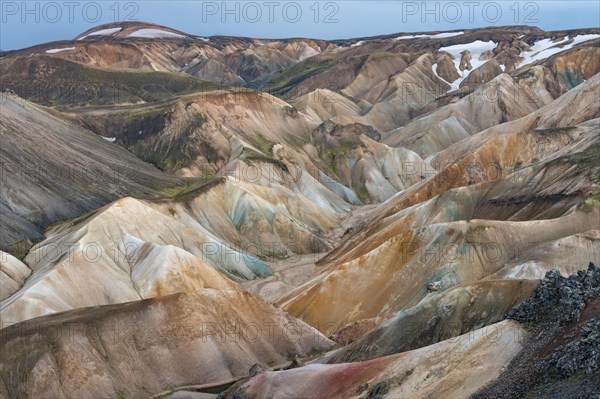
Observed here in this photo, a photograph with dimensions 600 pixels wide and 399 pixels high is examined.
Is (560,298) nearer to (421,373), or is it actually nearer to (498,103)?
(421,373)

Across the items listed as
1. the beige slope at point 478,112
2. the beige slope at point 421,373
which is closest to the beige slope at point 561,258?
the beige slope at point 421,373

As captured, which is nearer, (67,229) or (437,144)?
(67,229)

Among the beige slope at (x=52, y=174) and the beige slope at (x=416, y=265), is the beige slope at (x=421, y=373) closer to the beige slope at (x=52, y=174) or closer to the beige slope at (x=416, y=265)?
the beige slope at (x=416, y=265)

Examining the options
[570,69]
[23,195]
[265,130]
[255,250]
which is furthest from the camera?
[570,69]

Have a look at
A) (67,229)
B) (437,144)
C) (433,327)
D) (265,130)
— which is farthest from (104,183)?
(437,144)

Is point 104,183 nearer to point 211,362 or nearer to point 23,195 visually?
point 23,195

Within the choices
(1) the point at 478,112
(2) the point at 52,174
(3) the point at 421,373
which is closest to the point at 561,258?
(3) the point at 421,373

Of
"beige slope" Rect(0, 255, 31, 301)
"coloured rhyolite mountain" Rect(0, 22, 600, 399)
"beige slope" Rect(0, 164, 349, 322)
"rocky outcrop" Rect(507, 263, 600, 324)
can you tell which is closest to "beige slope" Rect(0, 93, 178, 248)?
"coloured rhyolite mountain" Rect(0, 22, 600, 399)

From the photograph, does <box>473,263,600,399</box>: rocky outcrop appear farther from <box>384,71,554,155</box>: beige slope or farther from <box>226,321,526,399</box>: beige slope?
<box>384,71,554,155</box>: beige slope
